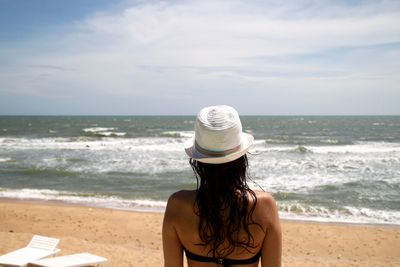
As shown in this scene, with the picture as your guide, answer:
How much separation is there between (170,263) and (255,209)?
46 cm

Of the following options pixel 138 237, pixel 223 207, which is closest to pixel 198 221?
pixel 223 207

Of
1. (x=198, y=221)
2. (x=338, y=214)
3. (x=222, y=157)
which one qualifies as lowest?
(x=338, y=214)

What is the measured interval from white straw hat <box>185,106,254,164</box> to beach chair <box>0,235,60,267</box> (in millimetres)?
4756

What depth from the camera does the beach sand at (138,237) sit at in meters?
6.59

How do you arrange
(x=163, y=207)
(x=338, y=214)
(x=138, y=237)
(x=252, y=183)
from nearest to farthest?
(x=138, y=237) < (x=338, y=214) < (x=163, y=207) < (x=252, y=183)

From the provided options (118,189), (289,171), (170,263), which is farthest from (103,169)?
(170,263)

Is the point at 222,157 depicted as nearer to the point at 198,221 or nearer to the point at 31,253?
the point at 198,221

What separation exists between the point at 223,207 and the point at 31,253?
5.16 meters

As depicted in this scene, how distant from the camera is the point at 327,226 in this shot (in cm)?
836

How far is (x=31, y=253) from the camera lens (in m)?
5.64

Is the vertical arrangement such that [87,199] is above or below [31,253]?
below

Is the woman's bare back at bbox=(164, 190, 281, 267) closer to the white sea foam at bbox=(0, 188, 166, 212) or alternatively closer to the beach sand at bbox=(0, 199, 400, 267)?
the beach sand at bbox=(0, 199, 400, 267)

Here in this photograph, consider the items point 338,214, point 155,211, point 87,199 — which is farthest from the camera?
point 87,199

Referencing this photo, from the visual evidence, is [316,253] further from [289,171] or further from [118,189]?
[289,171]
